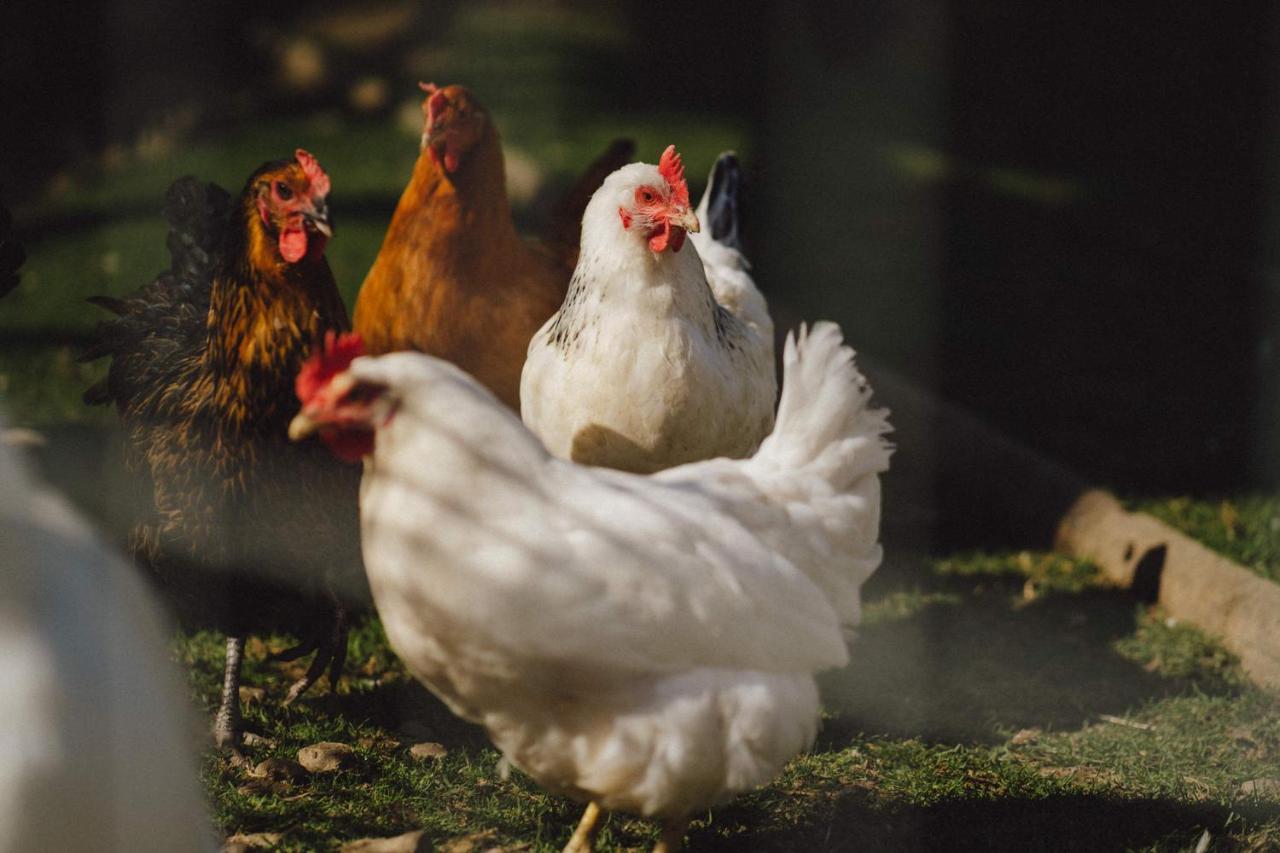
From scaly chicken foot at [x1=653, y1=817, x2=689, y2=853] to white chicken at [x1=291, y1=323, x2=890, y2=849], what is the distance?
0.41 feet

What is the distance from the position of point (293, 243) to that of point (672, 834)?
1.46m

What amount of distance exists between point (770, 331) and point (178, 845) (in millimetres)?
2490

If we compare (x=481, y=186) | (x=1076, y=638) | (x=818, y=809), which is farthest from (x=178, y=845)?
(x=1076, y=638)

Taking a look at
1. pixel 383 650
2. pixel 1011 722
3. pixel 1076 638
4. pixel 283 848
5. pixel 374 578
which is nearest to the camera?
pixel 374 578

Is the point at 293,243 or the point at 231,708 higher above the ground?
the point at 293,243

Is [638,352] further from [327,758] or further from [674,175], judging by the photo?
[327,758]

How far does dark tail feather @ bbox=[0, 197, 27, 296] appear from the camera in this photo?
315 centimetres

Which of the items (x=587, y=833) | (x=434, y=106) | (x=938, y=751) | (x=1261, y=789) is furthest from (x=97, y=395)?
(x=1261, y=789)

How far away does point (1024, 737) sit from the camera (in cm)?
321

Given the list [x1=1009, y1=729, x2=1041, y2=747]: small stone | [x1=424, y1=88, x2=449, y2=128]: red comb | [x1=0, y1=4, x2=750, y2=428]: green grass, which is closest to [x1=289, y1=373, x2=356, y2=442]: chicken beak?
[x1=424, y1=88, x2=449, y2=128]: red comb

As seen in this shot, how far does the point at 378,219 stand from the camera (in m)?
7.30

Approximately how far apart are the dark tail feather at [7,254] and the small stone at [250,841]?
1.48m

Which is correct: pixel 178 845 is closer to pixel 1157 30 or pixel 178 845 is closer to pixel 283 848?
pixel 283 848

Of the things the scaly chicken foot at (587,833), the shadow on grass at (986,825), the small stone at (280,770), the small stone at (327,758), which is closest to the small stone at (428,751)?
the small stone at (327,758)
